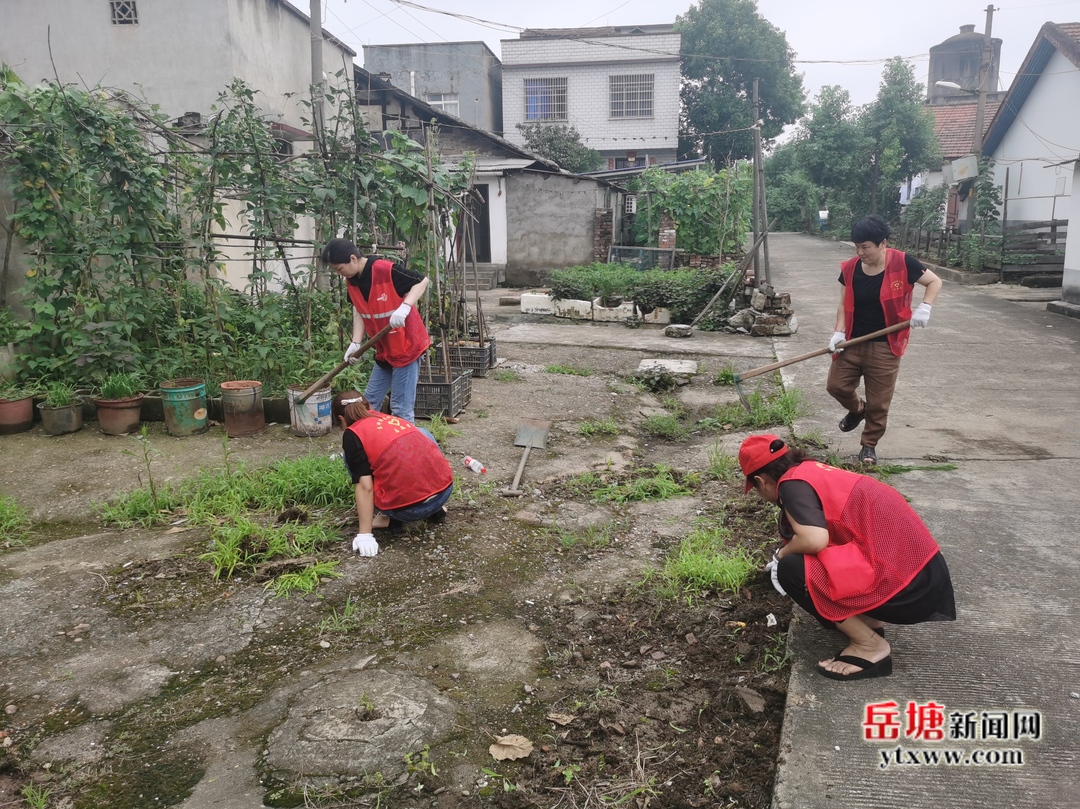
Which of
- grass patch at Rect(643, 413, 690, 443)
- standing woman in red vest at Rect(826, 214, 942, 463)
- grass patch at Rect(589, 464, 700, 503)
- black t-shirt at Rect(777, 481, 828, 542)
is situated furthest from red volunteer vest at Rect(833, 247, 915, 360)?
black t-shirt at Rect(777, 481, 828, 542)

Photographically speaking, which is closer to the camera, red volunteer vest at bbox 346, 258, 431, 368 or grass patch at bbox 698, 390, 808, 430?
red volunteer vest at bbox 346, 258, 431, 368

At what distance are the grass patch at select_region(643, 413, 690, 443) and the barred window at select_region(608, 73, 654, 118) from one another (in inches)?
996

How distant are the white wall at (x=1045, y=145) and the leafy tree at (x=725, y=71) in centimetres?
1620

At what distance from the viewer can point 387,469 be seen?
13.8ft

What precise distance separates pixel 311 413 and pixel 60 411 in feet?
6.70

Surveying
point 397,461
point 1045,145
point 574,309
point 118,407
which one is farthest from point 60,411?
point 1045,145

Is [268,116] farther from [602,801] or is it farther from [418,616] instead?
[602,801]

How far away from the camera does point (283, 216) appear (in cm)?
702

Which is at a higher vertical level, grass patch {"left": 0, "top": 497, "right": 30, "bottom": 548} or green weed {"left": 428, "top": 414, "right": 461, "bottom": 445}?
green weed {"left": 428, "top": 414, "right": 461, "bottom": 445}

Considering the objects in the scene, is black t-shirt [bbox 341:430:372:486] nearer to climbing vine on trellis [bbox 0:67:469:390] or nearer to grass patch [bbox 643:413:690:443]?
climbing vine on trellis [bbox 0:67:469:390]

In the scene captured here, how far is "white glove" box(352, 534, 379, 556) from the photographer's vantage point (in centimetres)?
417

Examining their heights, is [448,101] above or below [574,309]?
above

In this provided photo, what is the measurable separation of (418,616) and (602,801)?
1.41 meters

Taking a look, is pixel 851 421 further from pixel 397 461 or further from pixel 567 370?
pixel 567 370
